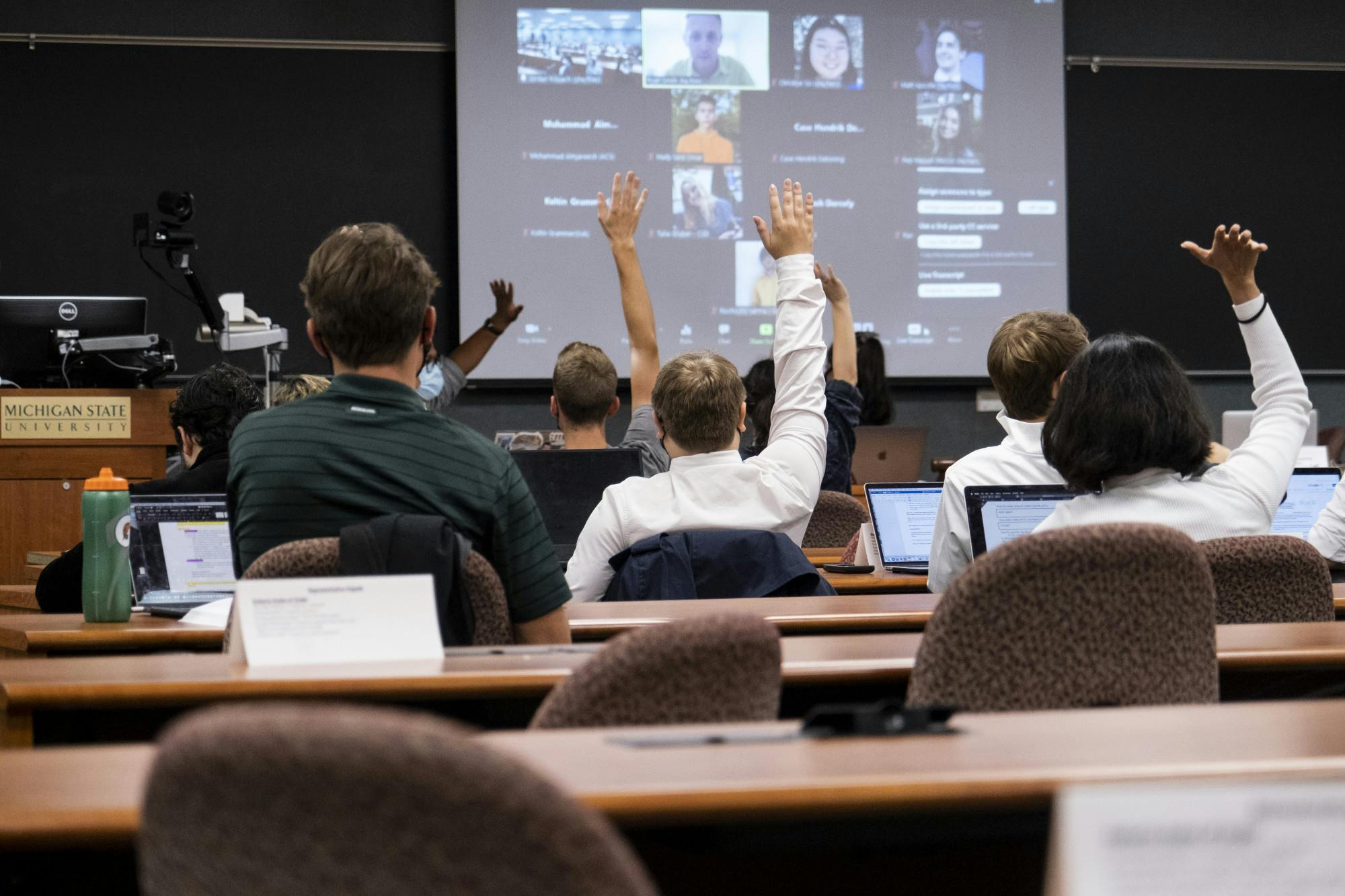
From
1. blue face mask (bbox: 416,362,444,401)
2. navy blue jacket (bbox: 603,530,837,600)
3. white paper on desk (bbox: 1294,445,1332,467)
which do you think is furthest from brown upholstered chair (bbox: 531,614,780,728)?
blue face mask (bbox: 416,362,444,401)

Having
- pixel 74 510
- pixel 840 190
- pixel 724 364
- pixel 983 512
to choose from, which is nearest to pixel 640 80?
A: pixel 840 190

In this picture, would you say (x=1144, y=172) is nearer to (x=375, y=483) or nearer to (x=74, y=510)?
(x=74, y=510)

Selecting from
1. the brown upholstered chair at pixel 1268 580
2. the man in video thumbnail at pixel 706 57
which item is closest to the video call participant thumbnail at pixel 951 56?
the man in video thumbnail at pixel 706 57

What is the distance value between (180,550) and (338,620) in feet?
3.87

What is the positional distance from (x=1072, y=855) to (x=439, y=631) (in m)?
0.91

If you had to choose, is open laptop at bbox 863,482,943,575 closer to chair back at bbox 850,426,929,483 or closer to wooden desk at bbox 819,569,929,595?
wooden desk at bbox 819,569,929,595

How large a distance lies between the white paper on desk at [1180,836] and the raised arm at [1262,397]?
163 centimetres

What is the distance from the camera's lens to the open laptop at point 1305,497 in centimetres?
344

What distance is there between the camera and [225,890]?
71 centimetres

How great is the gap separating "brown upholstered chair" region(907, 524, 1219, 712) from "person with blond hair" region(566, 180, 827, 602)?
1.41 m

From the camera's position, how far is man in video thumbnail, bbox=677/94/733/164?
7109 millimetres

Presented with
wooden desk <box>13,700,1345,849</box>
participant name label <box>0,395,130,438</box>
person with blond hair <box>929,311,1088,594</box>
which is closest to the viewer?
wooden desk <box>13,700,1345,849</box>

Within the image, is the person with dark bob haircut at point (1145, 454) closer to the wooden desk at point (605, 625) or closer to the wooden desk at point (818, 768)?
the wooden desk at point (605, 625)

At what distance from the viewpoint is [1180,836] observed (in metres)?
0.73
